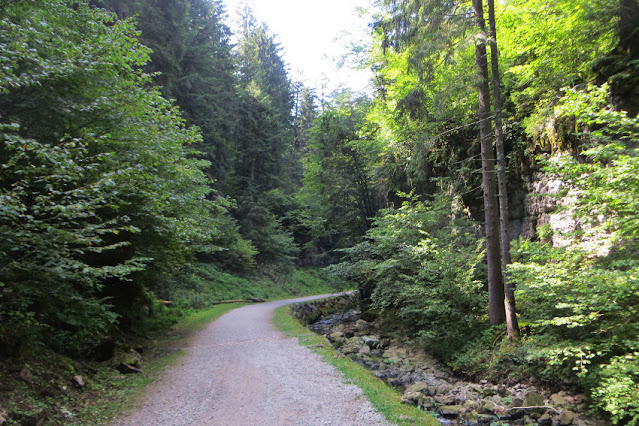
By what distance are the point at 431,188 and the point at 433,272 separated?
626cm

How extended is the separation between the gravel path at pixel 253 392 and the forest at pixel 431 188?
2.14 meters

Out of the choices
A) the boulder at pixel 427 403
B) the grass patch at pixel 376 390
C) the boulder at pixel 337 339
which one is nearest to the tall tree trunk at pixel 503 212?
the boulder at pixel 427 403

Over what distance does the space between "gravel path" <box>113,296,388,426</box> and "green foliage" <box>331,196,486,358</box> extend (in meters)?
4.03

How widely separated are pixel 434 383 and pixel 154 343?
7.60 m

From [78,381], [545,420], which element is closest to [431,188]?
[545,420]

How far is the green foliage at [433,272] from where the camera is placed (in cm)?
1016

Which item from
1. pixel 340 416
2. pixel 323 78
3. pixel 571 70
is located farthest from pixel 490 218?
pixel 323 78

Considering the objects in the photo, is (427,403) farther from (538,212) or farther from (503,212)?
(538,212)

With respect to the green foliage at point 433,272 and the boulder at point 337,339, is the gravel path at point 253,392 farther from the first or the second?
the green foliage at point 433,272

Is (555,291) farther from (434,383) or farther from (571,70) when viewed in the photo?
(571,70)

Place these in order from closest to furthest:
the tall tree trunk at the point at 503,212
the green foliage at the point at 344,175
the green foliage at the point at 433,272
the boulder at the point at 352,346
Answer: the tall tree trunk at the point at 503,212 → the green foliage at the point at 433,272 → the boulder at the point at 352,346 → the green foliage at the point at 344,175

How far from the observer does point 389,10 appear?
392 inches

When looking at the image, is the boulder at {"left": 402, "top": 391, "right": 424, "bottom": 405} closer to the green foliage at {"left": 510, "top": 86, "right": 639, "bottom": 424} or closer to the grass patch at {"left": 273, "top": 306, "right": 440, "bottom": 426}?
the grass patch at {"left": 273, "top": 306, "right": 440, "bottom": 426}

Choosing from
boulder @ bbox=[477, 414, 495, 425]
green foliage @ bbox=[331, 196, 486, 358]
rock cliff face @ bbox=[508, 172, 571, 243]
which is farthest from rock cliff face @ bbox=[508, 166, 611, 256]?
boulder @ bbox=[477, 414, 495, 425]
